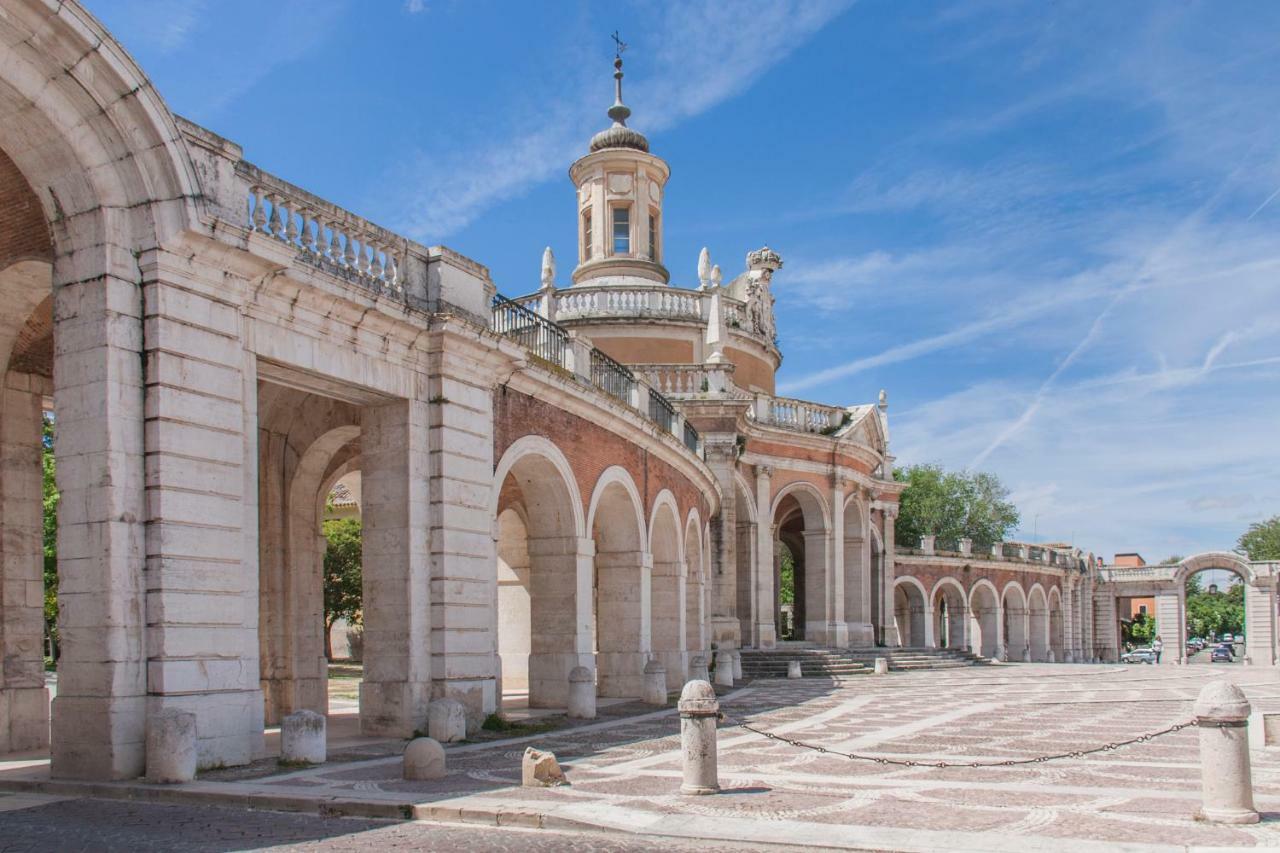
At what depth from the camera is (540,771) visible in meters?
10.6

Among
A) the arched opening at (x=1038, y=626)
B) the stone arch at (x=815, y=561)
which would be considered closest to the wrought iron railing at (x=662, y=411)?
the stone arch at (x=815, y=561)

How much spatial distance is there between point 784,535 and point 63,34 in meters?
40.4

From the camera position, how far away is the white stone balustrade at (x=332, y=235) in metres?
13.5

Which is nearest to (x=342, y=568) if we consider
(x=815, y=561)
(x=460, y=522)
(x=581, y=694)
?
(x=815, y=561)

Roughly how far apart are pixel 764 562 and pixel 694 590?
8.87m

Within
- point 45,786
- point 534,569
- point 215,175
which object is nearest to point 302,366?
point 215,175

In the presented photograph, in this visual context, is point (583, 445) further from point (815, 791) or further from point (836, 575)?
point (836, 575)

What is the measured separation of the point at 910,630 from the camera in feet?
188

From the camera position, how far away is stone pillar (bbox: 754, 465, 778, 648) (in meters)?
36.3

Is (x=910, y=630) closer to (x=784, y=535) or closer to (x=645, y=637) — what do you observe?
(x=784, y=535)

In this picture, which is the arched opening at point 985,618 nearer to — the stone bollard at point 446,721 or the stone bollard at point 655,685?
the stone bollard at point 655,685

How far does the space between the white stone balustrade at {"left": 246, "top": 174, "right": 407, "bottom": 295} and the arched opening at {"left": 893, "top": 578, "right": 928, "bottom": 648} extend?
42167 millimetres

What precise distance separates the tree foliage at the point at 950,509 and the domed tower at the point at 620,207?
1525 inches

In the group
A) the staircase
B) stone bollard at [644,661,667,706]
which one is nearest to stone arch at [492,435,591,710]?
stone bollard at [644,661,667,706]
